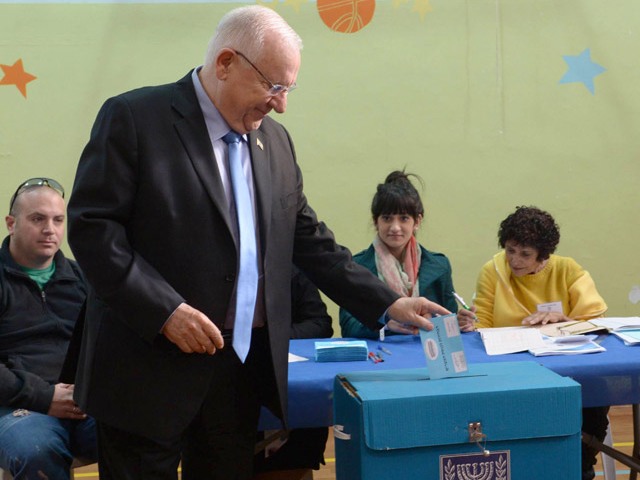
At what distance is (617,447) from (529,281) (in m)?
1.09

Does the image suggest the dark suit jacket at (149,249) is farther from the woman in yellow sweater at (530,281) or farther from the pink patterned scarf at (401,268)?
the woman in yellow sweater at (530,281)

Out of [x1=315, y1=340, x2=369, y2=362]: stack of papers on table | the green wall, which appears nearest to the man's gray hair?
[x1=315, y1=340, x2=369, y2=362]: stack of papers on table

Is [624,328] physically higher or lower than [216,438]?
higher

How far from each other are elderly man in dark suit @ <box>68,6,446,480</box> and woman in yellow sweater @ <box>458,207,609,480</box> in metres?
1.72

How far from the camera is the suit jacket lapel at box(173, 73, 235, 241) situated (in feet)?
6.16

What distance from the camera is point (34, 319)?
2869mm

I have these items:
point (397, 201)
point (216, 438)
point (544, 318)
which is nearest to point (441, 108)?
point (397, 201)

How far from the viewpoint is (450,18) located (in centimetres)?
477

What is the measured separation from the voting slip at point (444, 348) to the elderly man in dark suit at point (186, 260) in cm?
35

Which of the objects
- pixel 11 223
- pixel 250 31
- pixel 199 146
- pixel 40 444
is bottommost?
pixel 40 444

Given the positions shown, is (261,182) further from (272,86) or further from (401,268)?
(401,268)

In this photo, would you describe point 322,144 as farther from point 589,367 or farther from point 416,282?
point 589,367

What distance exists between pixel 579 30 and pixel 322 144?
1.56 m

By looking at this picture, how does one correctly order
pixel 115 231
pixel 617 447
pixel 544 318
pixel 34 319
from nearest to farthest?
pixel 115 231 < pixel 34 319 < pixel 544 318 < pixel 617 447
